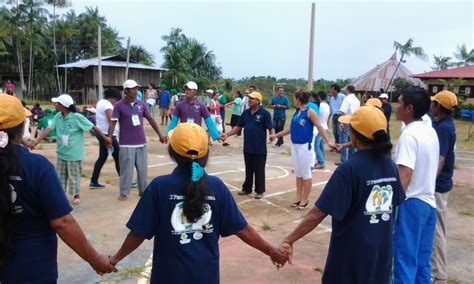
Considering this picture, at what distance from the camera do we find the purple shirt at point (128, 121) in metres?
7.07

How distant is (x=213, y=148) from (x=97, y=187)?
553cm

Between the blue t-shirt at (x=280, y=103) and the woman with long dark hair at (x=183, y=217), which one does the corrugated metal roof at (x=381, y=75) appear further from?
the woman with long dark hair at (x=183, y=217)

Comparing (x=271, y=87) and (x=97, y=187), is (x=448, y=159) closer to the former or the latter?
(x=97, y=187)

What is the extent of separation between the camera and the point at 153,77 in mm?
39625

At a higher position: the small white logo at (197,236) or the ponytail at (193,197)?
the ponytail at (193,197)

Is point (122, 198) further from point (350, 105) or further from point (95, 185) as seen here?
point (350, 105)

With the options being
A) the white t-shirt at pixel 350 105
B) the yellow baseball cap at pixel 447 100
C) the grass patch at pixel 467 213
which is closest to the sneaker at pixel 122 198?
the yellow baseball cap at pixel 447 100

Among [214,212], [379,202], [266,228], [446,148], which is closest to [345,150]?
[266,228]

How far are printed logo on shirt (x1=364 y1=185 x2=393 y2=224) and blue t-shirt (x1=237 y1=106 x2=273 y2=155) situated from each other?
4591 millimetres

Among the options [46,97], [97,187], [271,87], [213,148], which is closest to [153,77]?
[46,97]

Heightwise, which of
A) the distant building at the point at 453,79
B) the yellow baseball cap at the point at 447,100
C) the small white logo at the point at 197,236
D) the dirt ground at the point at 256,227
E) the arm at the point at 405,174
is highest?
the distant building at the point at 453,79

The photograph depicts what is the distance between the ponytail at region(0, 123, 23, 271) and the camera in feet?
7.73

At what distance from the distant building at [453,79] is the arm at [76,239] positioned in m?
31.2

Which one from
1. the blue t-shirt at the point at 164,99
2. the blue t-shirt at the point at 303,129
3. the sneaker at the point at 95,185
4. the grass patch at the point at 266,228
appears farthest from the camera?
the blue t-shirt at the point at 164,99
